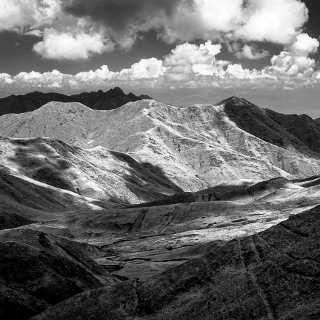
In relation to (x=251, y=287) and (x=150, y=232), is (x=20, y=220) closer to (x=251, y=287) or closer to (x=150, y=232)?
(x=150, y=232)

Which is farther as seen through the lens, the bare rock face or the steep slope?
the bare rock face

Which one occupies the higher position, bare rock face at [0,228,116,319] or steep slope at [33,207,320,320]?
steep slope at [33,207,320,320]

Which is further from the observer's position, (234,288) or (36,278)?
(36,278)

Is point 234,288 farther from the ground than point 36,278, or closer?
farther from the ground

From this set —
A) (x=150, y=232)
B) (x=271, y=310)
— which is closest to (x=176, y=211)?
(x=150, y=232)

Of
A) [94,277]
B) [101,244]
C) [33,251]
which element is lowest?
[101,244]
